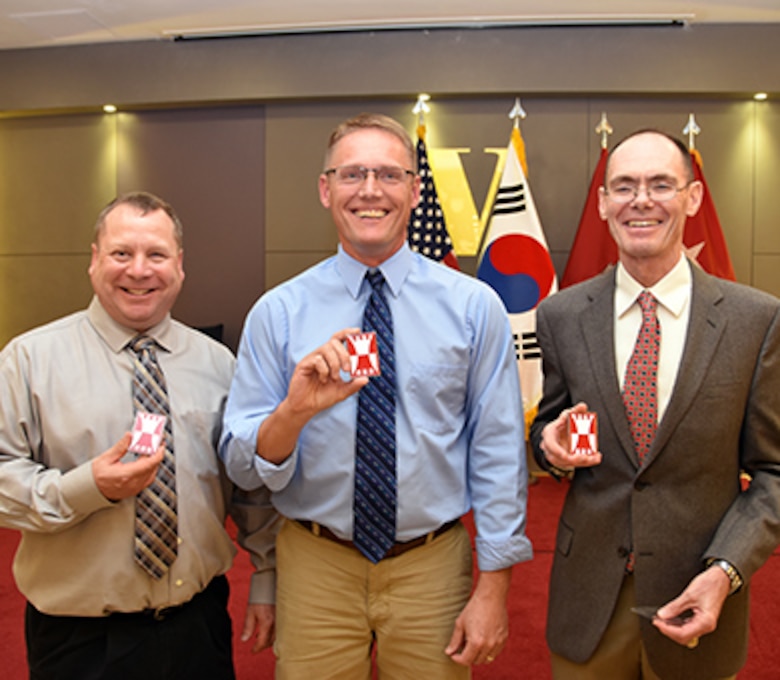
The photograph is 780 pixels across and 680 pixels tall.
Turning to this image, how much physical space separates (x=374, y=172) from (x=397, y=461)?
2.29 feet

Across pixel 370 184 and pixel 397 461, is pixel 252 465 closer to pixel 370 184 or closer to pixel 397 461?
pixel 397 461

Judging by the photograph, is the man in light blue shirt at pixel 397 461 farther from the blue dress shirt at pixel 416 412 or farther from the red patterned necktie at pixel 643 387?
the red patterned necktie at pixel 643 387

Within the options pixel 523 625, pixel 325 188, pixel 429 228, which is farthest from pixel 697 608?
pixel 429 228

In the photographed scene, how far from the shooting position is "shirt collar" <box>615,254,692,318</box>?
160cm

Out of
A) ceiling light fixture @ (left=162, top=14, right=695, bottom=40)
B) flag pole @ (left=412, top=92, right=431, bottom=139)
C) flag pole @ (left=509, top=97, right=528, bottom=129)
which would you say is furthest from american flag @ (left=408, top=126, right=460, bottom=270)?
ceiling light fixture @ (left=162, top=14, right=695, bottom=40)

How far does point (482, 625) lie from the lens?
1542 millimetres

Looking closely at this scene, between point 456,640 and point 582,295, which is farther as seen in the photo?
point 582,295

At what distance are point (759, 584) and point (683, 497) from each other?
2582 millimetres

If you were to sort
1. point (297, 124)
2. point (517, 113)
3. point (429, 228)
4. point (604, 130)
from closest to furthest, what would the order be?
point (429, 228) < point (604, 130) < point (517, 113) < point (297, 124)

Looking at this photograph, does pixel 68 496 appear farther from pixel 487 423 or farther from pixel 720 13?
pixel 720 13

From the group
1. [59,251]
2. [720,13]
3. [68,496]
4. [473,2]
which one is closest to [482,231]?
[473,2]

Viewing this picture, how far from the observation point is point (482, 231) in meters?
4.95

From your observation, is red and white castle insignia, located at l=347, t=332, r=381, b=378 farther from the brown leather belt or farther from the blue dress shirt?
the brown leather belt

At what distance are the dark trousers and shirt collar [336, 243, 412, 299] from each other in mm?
928
